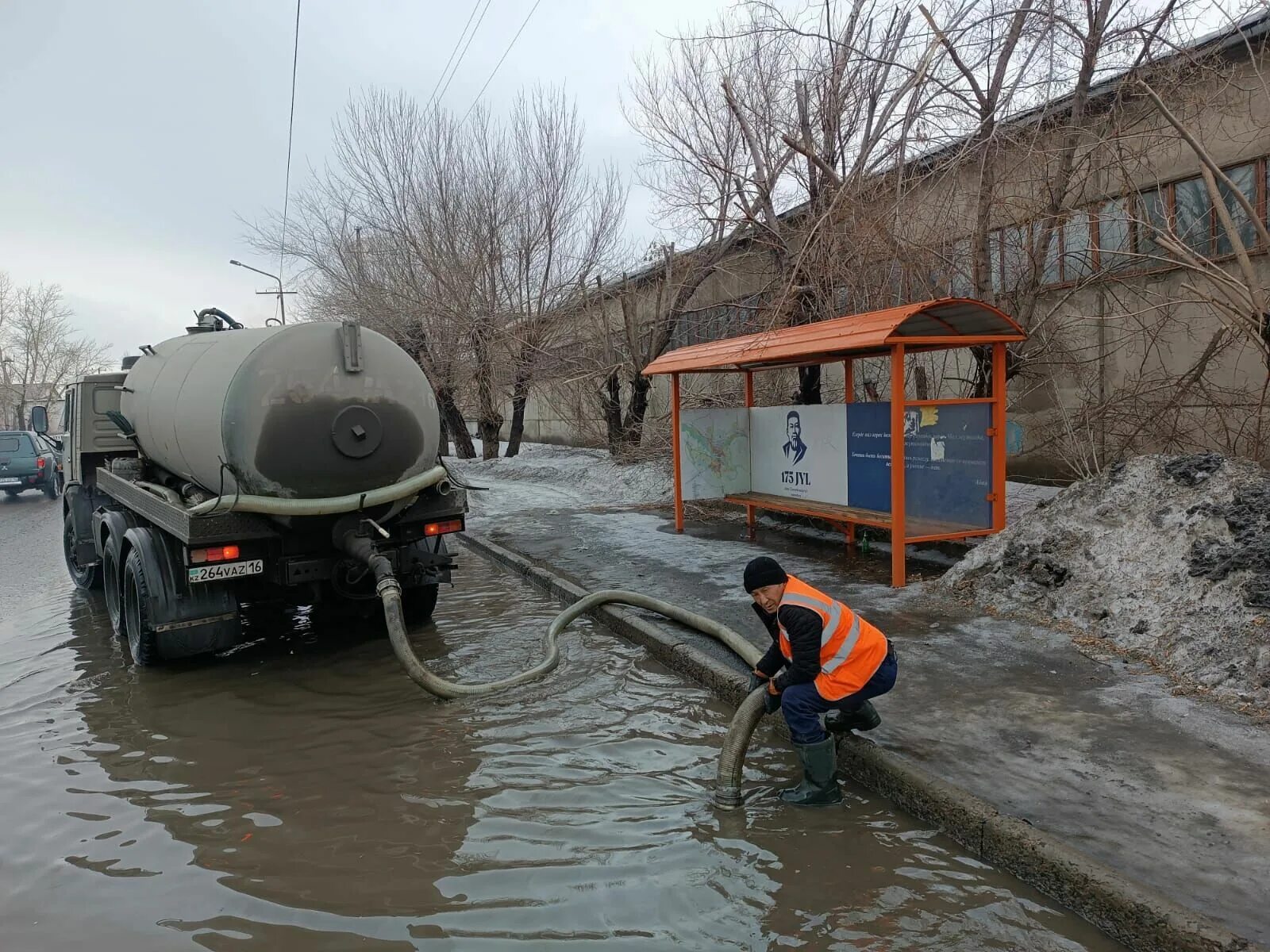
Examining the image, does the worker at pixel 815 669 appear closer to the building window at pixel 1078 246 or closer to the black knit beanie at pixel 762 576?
the black knit beanie at pixel 762 576

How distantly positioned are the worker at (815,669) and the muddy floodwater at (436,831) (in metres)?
0.19

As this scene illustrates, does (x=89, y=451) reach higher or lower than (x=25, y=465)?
higher

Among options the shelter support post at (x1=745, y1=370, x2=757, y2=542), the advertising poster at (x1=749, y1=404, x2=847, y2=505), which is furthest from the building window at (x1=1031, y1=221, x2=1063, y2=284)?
the shelter support post at (x1=745, y1=370, x2=757, y2=542)

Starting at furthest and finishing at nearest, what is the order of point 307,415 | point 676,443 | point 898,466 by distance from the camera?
point 676,443
point 898,466
point 307,415

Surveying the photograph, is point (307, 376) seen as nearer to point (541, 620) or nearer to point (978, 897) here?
point (541, 620)

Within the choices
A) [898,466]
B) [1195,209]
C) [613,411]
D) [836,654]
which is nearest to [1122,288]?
[1195,209]

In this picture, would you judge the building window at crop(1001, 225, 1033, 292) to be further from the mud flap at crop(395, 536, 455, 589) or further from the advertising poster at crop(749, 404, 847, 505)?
the mud flap at crop(395, 536, 455, 589)

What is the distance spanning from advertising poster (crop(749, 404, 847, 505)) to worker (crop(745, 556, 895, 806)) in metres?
5.19

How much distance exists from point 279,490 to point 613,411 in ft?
43.6

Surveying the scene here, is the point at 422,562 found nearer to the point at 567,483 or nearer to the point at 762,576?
the point at 762,576

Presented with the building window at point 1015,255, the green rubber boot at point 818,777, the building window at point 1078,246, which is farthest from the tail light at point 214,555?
the building window at point 1015,255

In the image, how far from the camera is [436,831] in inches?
154

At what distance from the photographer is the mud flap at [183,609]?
6.07 meters

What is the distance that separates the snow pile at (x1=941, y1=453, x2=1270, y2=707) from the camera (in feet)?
16.3
